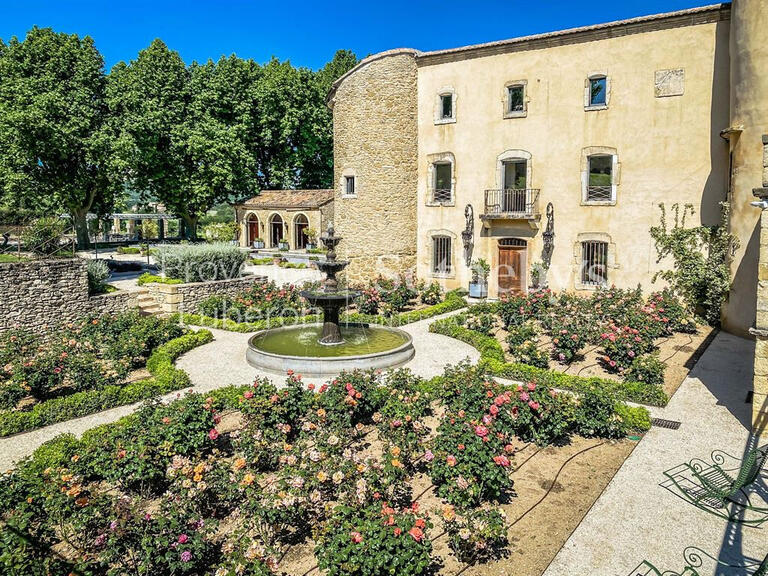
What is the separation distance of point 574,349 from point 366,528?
7.64 metres

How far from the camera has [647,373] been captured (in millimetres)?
9398

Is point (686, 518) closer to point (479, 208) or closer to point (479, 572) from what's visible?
point (479, 572)

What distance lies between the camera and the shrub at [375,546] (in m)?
4.10

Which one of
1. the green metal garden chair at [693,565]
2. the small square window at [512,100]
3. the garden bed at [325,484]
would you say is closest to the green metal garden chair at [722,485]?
the green metal garden chair at [693,565]

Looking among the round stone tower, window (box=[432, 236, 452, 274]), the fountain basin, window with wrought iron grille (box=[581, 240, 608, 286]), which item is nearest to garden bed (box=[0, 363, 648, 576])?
the fountain basin

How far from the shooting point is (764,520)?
16.8ft

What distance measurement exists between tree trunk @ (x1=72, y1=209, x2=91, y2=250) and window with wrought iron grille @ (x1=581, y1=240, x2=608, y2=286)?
26.9 meters

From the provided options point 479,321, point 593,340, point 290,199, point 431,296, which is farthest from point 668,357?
point 290,199

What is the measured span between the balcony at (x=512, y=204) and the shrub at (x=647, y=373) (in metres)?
8.99

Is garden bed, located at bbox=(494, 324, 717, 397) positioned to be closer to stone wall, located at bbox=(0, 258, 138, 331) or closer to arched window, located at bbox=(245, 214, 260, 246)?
stone wall, located at bbox=(0, 258, 138, 331)

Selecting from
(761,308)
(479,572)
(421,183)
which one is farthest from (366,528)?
(421,183)

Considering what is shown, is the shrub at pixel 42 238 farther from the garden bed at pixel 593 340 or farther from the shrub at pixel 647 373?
the shrub at pixel 647 373

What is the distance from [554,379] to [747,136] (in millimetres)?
8163

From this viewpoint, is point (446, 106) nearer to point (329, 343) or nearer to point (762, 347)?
point (329, 343)
